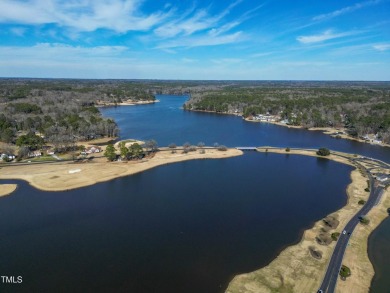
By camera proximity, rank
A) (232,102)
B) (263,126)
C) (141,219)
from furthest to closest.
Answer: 1. (232,102)
2. (263,126)
3. (141,219)

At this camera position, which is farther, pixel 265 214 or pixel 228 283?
pixel 265 214

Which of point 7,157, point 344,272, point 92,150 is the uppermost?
point 7,157

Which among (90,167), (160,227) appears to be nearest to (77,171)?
(90,167)

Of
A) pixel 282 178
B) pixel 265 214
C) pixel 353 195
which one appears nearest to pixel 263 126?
pixel 282 178

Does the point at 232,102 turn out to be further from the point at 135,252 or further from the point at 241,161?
the point at 135,252

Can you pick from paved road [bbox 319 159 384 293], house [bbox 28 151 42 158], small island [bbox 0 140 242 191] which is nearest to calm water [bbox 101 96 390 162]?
small island [bbox 0 140 242 191]

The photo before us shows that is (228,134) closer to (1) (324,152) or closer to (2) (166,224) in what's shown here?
(1) (324,152)

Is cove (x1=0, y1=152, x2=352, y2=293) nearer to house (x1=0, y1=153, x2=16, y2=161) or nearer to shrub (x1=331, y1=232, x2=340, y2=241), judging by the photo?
shrub (x1=331, y1=232, x2=340, y2=241)
